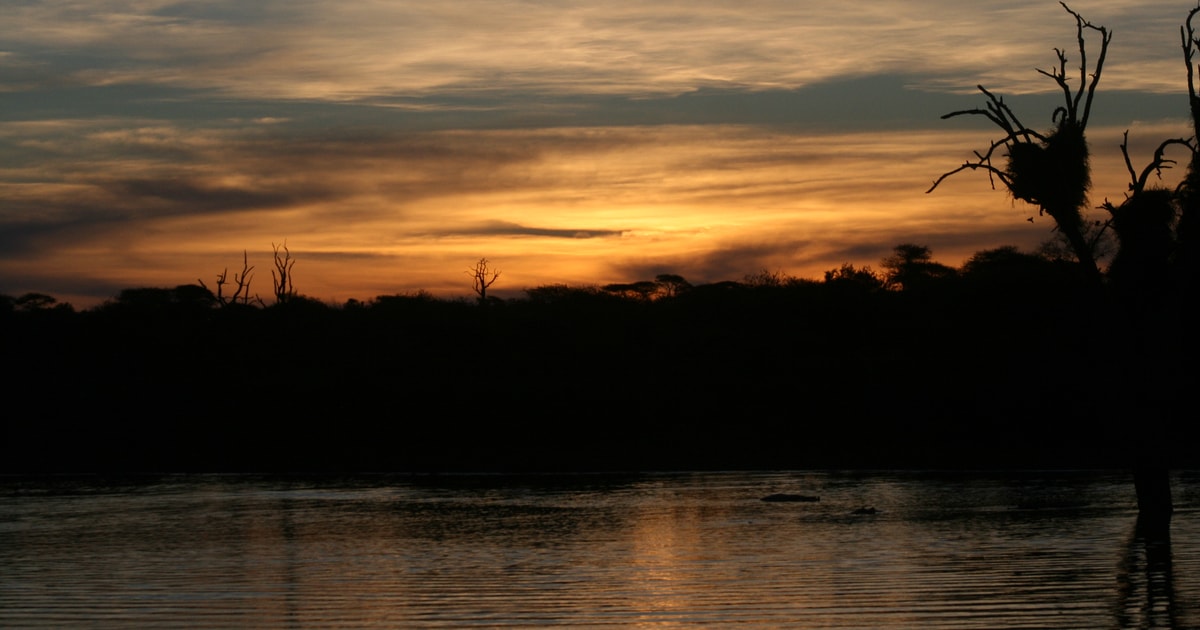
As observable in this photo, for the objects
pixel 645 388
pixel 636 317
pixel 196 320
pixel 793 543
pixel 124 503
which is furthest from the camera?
pixel 196 320

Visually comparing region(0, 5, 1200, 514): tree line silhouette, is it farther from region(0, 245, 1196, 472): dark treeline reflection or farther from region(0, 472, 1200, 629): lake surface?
region(0, 472, 1200, 629): lake surface

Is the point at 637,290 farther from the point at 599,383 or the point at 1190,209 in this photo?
the point at 1190,209

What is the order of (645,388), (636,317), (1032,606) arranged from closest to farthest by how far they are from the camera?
(1032,606) < (645,388) < (636,317)

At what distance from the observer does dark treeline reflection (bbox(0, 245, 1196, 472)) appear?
43.8 m

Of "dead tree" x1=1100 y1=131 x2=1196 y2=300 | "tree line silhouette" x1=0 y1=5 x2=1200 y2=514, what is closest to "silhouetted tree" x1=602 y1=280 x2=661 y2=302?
"tree line silhouette" x1=0 y1=5 x2=1200 y2=514

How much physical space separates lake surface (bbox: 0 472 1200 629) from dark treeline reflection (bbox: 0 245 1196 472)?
539 inches

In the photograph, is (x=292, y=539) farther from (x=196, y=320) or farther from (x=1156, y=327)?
(x=196, y=320)

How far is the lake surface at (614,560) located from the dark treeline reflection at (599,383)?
539 inches

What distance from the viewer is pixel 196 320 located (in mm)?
60562

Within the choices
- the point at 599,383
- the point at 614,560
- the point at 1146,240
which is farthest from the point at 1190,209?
the point at 599,383

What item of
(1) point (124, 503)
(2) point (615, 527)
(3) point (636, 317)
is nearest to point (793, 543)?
(2) point (615, 527)

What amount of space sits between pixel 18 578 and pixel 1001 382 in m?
35.7

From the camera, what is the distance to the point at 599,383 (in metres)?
50.9

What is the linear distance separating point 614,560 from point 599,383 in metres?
34.2
